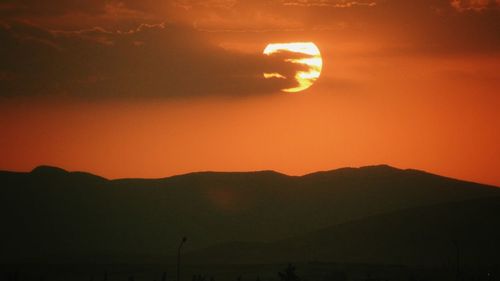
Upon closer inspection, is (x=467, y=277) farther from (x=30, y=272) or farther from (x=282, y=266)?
(x=30, y=272)

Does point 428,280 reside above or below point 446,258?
below

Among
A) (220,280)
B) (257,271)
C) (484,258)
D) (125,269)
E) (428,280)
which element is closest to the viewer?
(428,280)

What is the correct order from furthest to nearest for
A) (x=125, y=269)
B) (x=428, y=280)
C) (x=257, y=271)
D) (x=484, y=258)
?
(x=484, y=258) → (x=125, y=269) → (x=257, y=271) → (x=428, y=280)

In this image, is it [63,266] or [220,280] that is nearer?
[220,280]

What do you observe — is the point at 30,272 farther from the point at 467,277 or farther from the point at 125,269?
the point at 467,277

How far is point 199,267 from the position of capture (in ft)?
561

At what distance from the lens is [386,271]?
483 feet

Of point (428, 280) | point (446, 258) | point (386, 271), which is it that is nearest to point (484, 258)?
point (446, 258)

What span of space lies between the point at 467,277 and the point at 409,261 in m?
58.8

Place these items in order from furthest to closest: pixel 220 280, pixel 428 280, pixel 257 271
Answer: pixel 257 271
pixel 220 280
pixel 428 280

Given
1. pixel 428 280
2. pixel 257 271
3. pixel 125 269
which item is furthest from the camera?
pixel 125 269

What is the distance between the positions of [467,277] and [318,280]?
19.3 metres

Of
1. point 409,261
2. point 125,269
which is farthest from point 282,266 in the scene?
point 409,261

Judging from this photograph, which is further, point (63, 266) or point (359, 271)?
point (63, 266)
